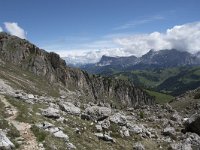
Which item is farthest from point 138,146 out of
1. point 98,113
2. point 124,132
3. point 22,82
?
point 22,82

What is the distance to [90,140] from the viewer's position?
31.4 meters

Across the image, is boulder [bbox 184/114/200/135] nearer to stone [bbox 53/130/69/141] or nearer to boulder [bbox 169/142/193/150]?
boulder [bbox 169/142/193/150]

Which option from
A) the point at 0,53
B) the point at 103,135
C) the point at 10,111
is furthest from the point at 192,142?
the point at 0,53

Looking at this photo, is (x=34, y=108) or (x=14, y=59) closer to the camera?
(x=34, y=108)

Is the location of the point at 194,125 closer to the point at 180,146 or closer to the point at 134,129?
the point at 180,146

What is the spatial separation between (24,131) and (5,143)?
477 centimetres

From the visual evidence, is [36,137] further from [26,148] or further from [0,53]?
[0,53]

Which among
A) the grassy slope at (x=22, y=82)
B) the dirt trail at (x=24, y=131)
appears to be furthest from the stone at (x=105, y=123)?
the grassy slope at (x=22, y=82)

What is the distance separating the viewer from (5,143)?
23.8m

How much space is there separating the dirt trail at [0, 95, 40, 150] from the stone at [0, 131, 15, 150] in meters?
0.96

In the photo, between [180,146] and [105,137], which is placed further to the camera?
[180,146]

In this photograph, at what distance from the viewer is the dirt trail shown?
83.8ft

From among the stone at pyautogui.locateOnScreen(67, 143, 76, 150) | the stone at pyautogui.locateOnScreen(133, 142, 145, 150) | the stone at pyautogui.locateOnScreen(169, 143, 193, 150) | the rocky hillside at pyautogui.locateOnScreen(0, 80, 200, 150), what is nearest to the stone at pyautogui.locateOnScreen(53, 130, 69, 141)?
the rocky hillside at pyautogui.locateOnScreen(0, 80, 200, 150)

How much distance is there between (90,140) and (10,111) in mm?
9149
